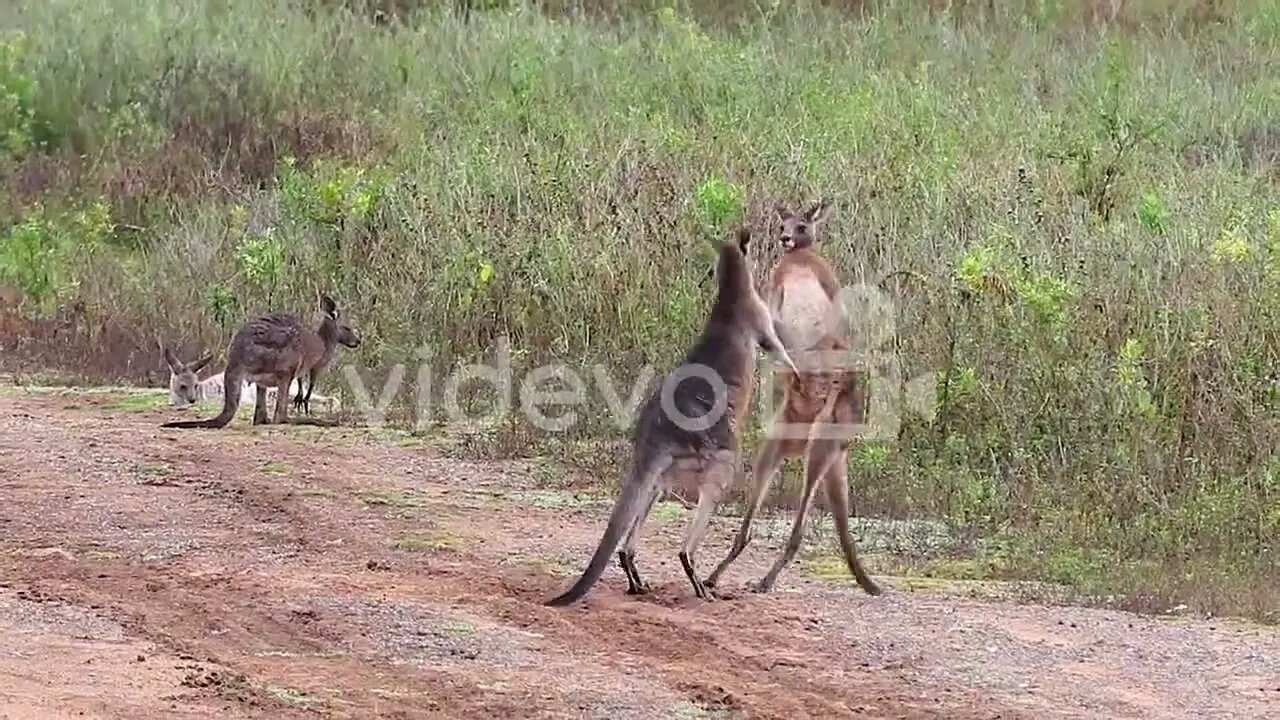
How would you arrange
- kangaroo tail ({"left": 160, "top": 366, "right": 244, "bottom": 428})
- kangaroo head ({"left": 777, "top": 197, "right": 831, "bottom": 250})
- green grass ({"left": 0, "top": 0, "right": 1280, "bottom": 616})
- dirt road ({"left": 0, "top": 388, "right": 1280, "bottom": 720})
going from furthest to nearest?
kangaroo tail ({"left": 160, "top": 366, "right": 244, "bottom": 428})
green grass ({"left": 0, "top": 0, "right": 1280, "bottom": 616})
kangaroo head ({"left": 777, "top": 197, "right": 831, "bottom": 250})
dirt road ({"left": 0, "top": 388, "right": 1280, "bottom": 720})

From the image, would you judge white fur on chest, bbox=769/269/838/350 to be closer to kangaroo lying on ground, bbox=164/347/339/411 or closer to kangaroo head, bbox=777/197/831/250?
kangaroo head, bbox=777/197/831/250

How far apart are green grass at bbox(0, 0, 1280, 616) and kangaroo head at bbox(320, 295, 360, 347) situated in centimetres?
30

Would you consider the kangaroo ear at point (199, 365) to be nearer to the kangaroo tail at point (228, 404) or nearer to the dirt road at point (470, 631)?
the kangaroo tail at point (228, 404)

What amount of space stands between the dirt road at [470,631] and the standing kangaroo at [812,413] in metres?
0.20

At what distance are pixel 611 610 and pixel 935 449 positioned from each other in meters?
3.49

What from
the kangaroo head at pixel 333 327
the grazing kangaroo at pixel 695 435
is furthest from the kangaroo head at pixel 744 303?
the kangaroo head at pixel 333 327

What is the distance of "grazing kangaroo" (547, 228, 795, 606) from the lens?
8.05m

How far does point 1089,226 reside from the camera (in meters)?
13.2

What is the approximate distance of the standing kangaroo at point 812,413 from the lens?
863 centimetres

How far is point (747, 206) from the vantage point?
1411cm

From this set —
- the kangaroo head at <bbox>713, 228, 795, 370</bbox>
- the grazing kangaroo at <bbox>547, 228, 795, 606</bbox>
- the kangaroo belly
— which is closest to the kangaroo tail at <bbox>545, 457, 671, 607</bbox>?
the grazing kangaroo at <bbox>547, 228, 795, 606</bbox>

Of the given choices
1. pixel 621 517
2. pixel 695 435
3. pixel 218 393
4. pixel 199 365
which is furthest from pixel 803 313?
pixel 218 393

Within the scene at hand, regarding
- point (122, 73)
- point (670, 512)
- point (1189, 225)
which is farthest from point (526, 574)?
point (122, 73)

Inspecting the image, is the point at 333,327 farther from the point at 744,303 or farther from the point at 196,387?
the point at 744,303
